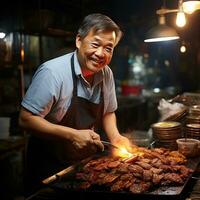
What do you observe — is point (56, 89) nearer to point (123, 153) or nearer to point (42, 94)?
point (42, 94)

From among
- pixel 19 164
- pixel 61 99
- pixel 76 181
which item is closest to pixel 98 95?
pixel 61 99

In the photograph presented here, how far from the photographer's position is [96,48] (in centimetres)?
404

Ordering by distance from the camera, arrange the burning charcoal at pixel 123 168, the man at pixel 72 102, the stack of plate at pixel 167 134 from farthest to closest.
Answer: the stack of plate at pixel 167 134 → the man at pixel 72 102 → the burning charcoal at pixel 123 168

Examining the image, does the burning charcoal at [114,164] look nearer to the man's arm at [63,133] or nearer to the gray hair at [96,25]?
the man's arm at [63,133]

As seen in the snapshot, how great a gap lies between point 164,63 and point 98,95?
1432 centimetres

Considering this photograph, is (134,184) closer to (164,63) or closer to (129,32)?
(129,32)

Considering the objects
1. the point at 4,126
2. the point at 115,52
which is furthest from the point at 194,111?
the point at 115,52

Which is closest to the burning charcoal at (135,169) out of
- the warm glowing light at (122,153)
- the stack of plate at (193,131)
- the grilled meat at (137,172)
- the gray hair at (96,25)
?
the grilled meat at (137,172)

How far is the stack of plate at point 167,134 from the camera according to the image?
4859 mm

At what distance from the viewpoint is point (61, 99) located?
420 centimetres

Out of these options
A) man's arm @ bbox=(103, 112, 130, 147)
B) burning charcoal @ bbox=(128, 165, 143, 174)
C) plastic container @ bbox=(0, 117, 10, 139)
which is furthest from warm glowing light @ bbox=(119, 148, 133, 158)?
plastic container @ bbox=(0, 117, 10, 139)

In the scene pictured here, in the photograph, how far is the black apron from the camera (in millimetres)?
4383

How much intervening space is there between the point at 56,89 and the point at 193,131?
221cm

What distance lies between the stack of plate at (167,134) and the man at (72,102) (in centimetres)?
63
